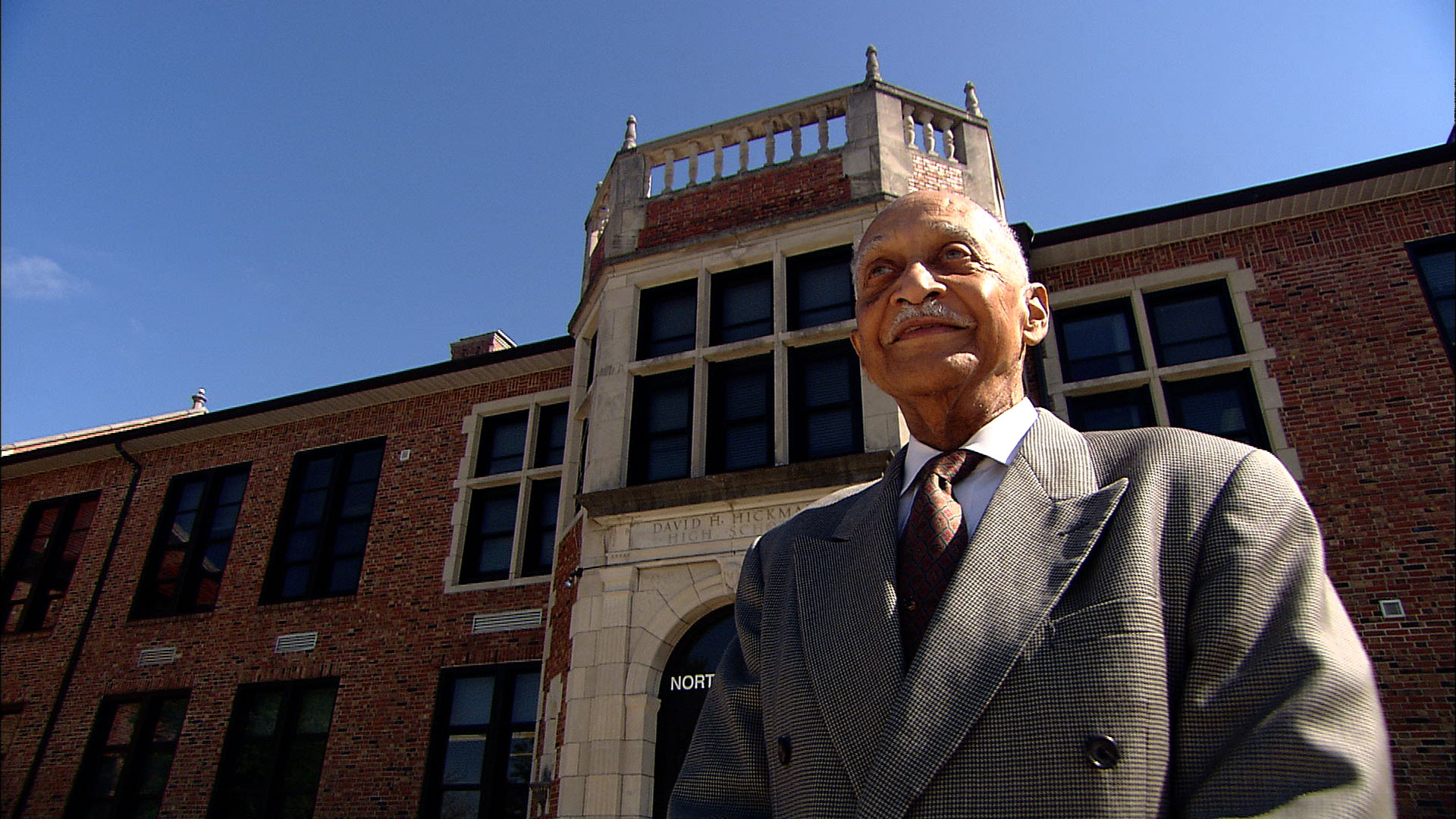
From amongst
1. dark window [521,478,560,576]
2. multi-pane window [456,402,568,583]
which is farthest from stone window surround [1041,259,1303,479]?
dark window [521,478,560,576]

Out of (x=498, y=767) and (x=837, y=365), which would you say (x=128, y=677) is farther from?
(x=837, y=365)

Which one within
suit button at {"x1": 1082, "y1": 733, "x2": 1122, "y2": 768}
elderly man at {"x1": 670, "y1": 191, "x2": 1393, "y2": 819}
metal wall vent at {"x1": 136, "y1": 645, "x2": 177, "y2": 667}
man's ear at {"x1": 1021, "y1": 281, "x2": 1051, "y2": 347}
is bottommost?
suit button at {"x1": 1082, "y1": 733, "x2": 1122, "y2": 768}

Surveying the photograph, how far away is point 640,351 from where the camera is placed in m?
10.8

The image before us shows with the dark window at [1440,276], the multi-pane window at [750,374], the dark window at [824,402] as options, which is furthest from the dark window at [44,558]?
the dark window at [1440,276]

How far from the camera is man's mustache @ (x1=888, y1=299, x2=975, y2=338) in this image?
1.91 metres

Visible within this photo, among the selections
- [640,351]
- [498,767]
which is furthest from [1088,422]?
[498,767]

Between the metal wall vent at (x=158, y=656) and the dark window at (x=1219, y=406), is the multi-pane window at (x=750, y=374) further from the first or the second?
the metal wall vent at (x=158, y=656)

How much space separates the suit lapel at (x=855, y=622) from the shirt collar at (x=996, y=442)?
0.04m

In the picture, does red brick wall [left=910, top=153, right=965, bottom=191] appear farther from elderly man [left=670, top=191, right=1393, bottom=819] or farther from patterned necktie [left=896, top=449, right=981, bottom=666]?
patterned necktie [left=896, top=449, right=981, bottom=666]

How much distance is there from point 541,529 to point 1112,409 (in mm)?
7769

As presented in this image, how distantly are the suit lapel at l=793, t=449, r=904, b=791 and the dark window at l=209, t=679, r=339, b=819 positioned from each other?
12.7m

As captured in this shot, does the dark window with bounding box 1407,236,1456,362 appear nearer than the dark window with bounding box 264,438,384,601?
Yes

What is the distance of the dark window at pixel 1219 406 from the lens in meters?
10.1

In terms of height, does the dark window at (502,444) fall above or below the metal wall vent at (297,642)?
above
